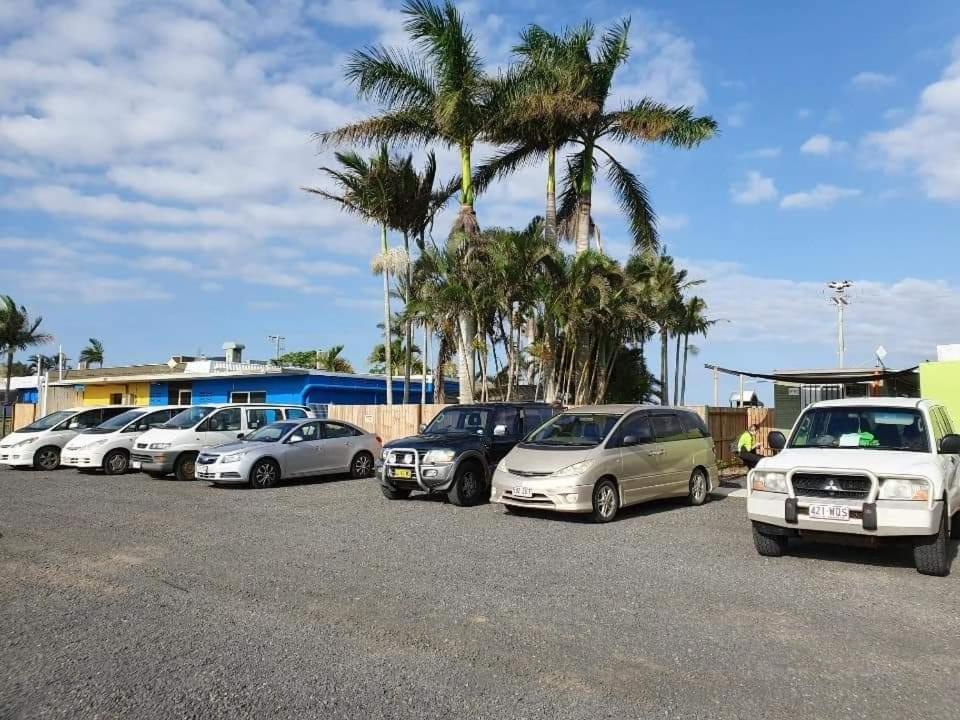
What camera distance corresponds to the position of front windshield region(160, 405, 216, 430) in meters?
18.3

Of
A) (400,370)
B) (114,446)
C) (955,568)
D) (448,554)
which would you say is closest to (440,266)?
(114,446)

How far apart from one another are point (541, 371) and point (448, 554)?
13653 mm

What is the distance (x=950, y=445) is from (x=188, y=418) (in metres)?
15.5

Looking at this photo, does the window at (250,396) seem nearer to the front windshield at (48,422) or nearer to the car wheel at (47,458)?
the front windshield at (48,422)

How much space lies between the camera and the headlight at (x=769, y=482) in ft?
27.5

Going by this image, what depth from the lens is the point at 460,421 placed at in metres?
14.5

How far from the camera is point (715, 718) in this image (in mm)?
4316

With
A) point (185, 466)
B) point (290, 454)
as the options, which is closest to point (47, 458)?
point (185, 466)

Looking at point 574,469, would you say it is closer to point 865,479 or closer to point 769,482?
point 769,482

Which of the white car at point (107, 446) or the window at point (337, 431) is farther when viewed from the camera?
the white car at point (107, 446)

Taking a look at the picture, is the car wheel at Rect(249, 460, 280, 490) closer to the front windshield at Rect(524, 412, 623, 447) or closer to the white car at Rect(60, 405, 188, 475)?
the white car at Rect(60, 405, 188, 475)

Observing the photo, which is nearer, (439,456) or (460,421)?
(439,456)

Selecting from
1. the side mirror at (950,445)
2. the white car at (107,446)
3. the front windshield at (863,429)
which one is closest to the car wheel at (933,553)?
the side mirror at (950,445)

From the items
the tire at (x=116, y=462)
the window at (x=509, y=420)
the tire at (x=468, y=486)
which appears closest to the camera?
the tire at (x=468, y=486)
